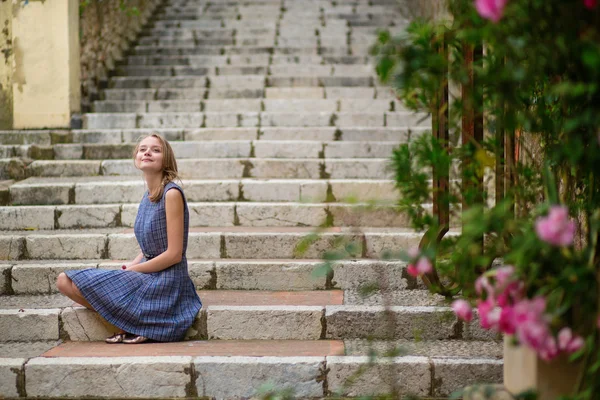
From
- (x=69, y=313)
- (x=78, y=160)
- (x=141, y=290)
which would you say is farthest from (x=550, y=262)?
(x=78, y=160)

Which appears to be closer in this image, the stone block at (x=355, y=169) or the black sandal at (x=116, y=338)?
the black sandal at (x=116, y=338)

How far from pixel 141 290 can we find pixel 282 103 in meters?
4.02

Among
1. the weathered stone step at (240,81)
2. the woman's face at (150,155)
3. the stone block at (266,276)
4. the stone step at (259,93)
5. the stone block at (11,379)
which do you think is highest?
the weathered stone step at (240,81)

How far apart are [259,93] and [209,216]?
2.78 meters

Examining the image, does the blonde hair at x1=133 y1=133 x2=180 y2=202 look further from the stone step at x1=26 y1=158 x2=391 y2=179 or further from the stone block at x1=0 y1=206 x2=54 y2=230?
the stone step at x1=26 y1=158 x2=391 y2=179

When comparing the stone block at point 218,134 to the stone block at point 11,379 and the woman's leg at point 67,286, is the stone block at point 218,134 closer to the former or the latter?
the woman's leg at point 67,286

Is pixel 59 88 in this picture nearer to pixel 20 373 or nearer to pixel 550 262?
pixel 20 373

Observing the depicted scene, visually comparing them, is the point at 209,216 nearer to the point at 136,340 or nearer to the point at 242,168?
the point at 242,168

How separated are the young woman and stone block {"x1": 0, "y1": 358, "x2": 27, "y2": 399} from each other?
54 cm

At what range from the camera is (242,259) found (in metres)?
4.66

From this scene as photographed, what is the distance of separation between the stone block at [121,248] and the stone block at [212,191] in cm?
88

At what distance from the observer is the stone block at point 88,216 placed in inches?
207

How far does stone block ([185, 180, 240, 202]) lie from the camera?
5.59 m

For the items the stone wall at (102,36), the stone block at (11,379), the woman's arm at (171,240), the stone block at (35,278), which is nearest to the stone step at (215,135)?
the stone wall at (102,36)
